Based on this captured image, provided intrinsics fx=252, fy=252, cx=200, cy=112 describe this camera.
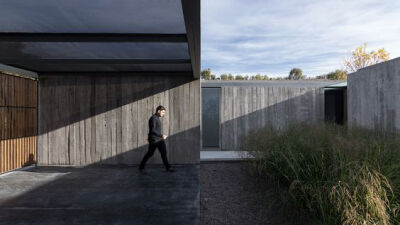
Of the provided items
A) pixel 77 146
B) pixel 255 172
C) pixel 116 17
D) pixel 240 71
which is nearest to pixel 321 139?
pixel 255 172

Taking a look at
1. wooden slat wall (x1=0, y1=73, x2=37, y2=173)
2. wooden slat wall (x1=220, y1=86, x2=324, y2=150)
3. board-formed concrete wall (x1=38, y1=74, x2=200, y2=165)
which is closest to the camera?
wooden slat wall (x1=0, y1=73, x2=37, y2=173)

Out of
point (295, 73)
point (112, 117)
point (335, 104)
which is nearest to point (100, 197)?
point (112, 117)

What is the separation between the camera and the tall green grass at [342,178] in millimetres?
2352

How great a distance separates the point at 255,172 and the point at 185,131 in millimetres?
2518

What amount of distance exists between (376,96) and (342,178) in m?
4.76

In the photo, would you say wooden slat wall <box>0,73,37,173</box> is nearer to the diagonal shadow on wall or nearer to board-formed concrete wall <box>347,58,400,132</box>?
the diagonal shadow on wall

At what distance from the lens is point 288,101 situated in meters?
8.14

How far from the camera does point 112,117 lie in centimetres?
653

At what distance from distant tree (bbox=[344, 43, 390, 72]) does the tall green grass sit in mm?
26345

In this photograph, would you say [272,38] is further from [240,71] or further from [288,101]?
[288,101]

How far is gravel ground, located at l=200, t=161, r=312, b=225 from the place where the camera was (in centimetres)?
295

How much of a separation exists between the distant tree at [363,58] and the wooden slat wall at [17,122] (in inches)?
1093

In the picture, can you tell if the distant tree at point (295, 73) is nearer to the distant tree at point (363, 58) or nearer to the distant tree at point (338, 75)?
the distant tree at point (338, 75)

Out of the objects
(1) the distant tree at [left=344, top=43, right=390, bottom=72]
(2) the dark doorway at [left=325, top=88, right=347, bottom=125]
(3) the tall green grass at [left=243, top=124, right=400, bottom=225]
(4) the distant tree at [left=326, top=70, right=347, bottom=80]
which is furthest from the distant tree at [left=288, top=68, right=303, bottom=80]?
(3) the tall green grass at [left=243, top=124, right=400, bottom=225]
